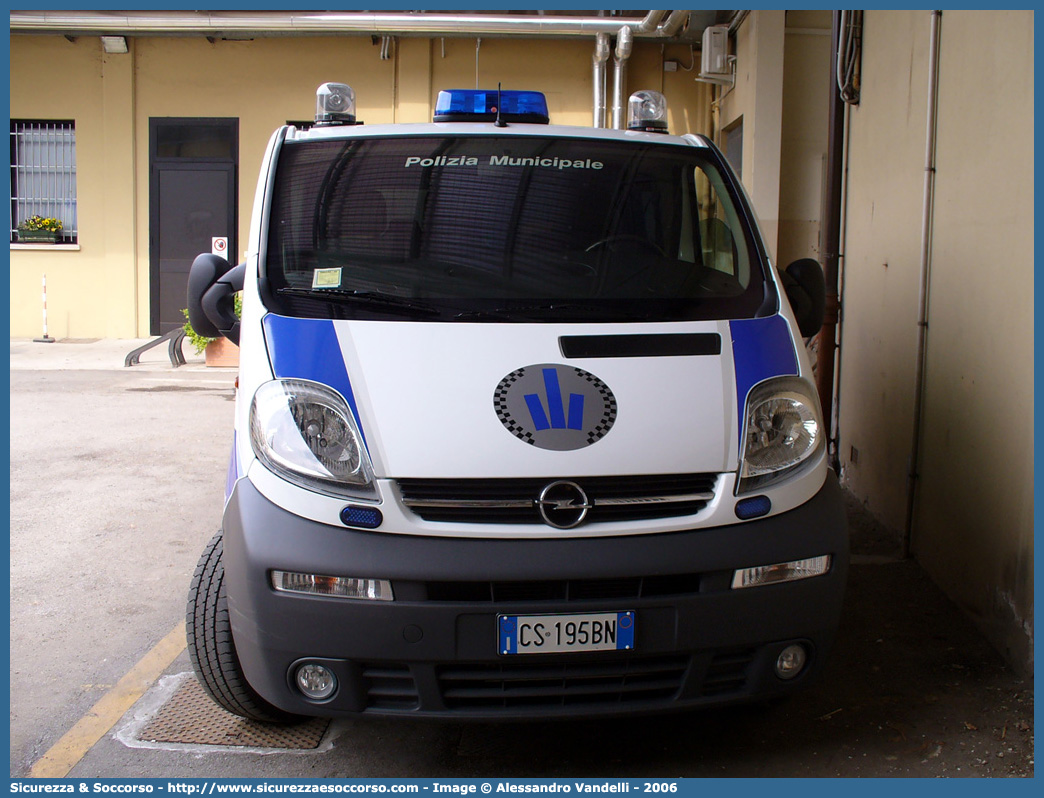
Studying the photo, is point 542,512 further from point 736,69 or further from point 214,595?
point 736,69

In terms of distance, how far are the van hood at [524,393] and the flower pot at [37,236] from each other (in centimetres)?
1362

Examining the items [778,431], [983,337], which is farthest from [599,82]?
[778,431]

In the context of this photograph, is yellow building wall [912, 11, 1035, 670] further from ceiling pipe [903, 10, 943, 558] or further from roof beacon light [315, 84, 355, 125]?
roof beacon light [315, 84, 355, 125]

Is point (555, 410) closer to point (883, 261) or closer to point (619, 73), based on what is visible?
point (883, 261)

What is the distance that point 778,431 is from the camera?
2.80 meters

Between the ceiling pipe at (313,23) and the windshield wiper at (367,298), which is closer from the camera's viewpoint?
the windshield wiper at (367,298)

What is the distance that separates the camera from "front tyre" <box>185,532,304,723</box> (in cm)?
292

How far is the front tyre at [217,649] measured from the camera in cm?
292

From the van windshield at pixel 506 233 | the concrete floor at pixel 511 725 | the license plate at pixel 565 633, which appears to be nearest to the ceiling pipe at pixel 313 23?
the concrete floor at pixel 511 725

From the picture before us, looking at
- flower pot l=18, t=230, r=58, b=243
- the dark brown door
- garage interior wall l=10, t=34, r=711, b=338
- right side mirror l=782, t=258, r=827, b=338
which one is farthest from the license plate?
flower pot l=18, t=230, r=58, b=243

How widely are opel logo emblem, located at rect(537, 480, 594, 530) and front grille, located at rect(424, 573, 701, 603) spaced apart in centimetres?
15

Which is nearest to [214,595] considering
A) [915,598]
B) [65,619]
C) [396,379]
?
[396,379]

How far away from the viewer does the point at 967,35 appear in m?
4.17

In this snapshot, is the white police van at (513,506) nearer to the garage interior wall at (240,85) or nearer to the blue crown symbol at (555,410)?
the blue crown symbol at (555,410)
